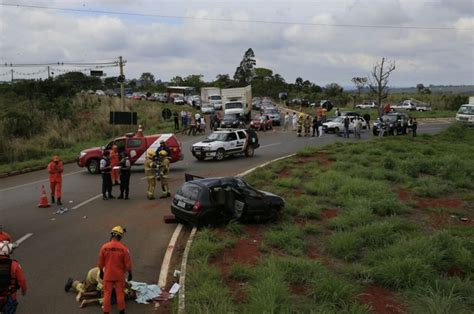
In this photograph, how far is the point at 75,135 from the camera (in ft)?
122

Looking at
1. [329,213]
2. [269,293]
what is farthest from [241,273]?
[329,213]

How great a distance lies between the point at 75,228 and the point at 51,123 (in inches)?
1145

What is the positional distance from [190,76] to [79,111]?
82.2 m

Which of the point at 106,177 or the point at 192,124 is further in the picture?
the point at 192,124

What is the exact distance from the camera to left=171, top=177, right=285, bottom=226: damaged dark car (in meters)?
12.5

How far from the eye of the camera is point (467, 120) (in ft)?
138

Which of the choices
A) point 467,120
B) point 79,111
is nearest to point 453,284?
point 467,120

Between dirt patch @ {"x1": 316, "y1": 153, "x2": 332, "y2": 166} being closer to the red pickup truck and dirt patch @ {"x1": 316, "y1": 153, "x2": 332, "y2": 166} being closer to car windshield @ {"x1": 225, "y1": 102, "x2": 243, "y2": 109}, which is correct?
the red pickup truck

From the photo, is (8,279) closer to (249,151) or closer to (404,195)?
(404,195)

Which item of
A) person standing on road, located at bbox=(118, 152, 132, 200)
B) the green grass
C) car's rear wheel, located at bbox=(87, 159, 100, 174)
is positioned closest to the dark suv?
car's rear wheel, located at bbox=(87, 159, 100, 174)

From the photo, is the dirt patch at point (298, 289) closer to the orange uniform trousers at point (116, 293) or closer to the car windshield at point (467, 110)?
the orange uniform trousers at point (116, 293)

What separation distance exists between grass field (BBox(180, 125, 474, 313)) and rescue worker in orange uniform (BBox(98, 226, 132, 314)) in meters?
1.11

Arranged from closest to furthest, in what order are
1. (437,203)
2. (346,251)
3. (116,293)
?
(116,293) < (346,251) < (437,203)

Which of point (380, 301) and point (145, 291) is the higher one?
point (145, 291)
